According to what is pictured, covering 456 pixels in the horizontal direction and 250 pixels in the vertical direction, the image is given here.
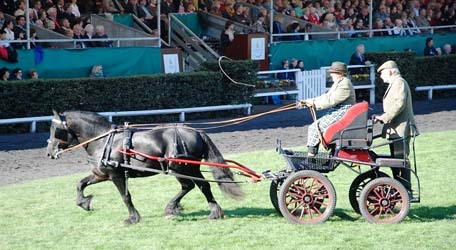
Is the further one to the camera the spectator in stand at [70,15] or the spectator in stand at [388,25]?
the spectator in stand at [388,25]

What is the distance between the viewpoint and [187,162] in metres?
11.8

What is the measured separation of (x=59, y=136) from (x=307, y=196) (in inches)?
125

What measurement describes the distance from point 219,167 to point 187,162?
44 cm

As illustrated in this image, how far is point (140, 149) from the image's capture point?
11.9m

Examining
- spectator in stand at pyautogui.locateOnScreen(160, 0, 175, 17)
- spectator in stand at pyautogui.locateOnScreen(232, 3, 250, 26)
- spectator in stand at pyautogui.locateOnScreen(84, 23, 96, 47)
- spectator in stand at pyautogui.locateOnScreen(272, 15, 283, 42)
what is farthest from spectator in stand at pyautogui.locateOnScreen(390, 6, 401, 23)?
spectator in stand at pyautogui.locateOnScreen(84, 23, 96, 47)

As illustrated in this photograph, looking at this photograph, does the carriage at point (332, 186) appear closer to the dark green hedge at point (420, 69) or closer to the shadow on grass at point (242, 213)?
the shadow on grass at point (242, 213)

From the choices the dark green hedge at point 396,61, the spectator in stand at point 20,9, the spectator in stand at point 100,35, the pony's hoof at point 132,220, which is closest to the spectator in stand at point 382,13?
the dark green hedge at point 396,61

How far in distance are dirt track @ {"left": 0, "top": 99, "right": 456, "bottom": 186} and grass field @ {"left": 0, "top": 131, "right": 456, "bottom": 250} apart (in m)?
1.55

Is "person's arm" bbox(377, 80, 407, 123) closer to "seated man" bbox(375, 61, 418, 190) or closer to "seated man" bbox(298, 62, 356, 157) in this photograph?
"seated man" bbox(375, 61, 418, 190)

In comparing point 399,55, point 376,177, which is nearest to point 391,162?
point 376,177

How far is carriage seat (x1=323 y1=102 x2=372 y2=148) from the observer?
11.6 metres

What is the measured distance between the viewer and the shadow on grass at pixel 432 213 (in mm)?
12073

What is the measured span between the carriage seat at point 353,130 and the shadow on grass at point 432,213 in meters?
1.27

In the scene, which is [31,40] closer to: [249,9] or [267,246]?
[249,9]
